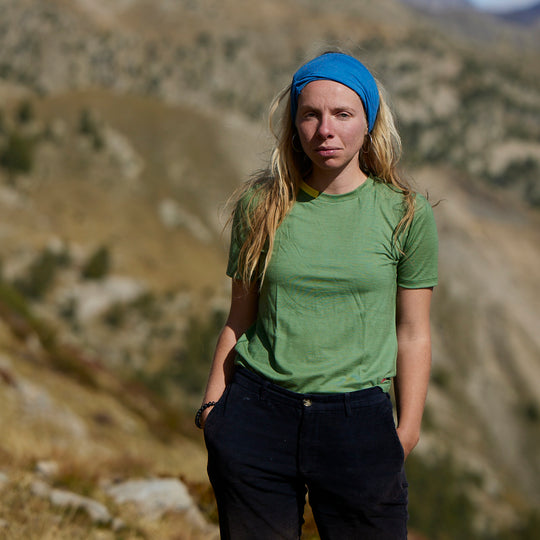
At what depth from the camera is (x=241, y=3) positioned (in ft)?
584

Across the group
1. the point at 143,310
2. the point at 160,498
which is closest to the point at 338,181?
the point at 160,498

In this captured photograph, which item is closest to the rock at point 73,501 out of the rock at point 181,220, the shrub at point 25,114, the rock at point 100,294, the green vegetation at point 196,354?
the green vegetation at point 196,354

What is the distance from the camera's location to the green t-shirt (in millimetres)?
2814

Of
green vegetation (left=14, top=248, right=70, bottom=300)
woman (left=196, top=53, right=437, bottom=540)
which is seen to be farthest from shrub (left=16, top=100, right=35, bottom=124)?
woman (left=196, top=53, right=437, bottom=540)

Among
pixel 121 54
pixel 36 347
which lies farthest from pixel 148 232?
pixel 121 54

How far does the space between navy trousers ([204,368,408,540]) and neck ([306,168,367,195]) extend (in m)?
0.88

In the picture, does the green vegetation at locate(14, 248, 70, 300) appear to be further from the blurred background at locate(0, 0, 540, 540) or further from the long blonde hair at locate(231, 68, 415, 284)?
the long blonde hair at locate(231, 68, 415, 284)

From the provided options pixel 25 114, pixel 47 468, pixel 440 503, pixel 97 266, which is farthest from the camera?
pixel 25 114

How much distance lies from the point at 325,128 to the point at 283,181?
0.31 meters

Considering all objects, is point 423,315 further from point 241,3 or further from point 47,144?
point 241,3

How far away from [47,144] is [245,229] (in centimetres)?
7950

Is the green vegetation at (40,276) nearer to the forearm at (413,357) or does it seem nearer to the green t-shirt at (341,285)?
the green t-shirt at (341,285)

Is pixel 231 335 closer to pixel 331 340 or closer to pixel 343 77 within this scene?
pixel 331 340

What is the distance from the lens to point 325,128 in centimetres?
282
